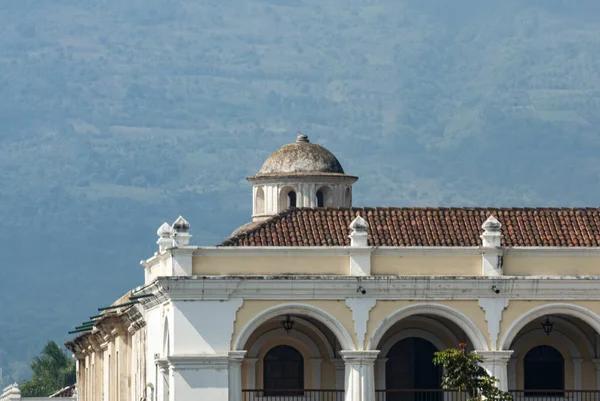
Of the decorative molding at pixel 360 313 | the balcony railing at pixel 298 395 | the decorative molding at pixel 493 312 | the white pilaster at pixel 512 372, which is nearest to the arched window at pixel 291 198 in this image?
the balcony railing at pixel 298 395

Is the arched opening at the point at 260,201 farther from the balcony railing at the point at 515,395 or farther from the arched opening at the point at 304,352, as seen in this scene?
the balcony railing at the point at 515,395

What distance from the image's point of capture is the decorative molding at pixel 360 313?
5822cm

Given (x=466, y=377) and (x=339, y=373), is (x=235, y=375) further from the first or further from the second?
(x=466, y=377)

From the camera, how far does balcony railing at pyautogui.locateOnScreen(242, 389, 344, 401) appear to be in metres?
60.5

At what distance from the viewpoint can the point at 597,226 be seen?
61.5 m

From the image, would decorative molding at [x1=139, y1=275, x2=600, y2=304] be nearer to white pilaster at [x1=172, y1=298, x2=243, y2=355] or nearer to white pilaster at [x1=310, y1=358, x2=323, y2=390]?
white pilaster at [x1=172, y1=298, x2=243, y2=355]

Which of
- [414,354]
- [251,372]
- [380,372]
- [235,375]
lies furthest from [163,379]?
[414,354]

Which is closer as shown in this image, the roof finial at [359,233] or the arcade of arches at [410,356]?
the roof finial at [359,233]

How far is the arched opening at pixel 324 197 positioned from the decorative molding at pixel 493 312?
19.4 metres

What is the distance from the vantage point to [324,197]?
77562 millimetres

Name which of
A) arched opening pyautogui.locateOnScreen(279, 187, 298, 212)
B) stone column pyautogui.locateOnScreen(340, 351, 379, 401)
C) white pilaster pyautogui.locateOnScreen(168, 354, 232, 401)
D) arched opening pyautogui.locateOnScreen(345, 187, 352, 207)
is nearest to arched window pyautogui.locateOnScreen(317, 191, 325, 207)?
arched opening pyautogui.locateOnScreen(279, 187, 298, 212)

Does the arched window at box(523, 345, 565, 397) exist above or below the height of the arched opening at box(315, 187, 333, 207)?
below

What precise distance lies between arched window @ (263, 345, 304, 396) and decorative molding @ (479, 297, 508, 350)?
5.91m

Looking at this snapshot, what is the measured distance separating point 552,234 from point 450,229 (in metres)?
2.73
